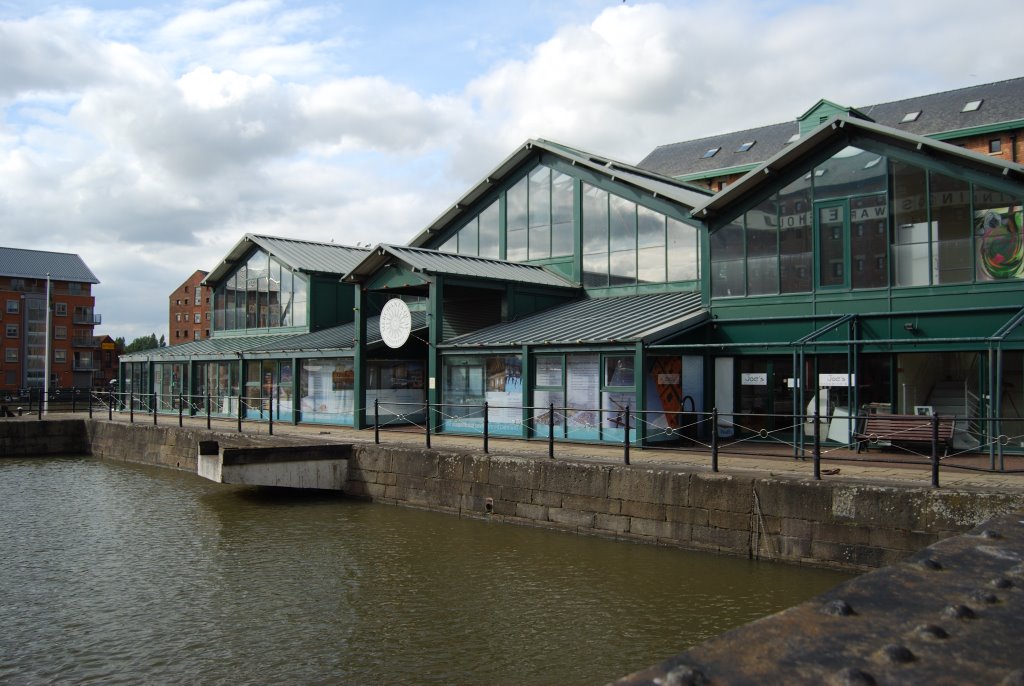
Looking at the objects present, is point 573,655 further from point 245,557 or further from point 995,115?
point 995,115

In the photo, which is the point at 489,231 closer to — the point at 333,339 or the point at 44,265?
the point at 333,339

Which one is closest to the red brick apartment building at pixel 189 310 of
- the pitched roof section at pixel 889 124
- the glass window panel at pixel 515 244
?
the pitched roof section at pixel 889 124

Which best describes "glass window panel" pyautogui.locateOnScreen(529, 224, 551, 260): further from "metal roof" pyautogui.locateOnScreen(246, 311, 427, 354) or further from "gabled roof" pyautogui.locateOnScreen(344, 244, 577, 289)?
"metal roof" pyautogui.locateOnScreen(246, 311, 427, 354)

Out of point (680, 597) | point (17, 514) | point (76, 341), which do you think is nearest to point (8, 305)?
point (76, 341)

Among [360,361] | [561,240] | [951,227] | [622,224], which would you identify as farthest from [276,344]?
[951,227]

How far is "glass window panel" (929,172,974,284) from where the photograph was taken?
16.8 metres

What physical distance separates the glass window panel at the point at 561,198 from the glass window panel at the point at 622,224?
167 centimetres

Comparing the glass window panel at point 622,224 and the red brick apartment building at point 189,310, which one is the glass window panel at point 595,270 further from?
the red brick apartment building at point 189,310

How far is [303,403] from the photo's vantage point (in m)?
28.1

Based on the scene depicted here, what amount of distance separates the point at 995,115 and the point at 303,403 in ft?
130

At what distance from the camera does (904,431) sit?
15.2m

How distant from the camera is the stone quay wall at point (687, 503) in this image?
1122 cm

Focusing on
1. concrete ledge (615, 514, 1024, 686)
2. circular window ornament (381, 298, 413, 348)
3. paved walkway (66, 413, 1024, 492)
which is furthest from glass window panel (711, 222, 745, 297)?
concrete ledge (615, 514, 1024, 686)

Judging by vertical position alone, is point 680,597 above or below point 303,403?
below
